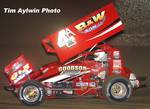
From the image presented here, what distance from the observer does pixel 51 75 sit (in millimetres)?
12141

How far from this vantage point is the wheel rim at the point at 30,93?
464 inches

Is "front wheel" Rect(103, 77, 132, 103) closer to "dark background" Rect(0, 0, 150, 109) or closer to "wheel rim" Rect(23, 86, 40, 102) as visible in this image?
"wheel rim" Rect(23, 86, 40, 102)

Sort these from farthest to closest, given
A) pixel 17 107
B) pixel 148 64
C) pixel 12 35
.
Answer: pixel 12 35 → pixel 148 64 → pixel 17 107

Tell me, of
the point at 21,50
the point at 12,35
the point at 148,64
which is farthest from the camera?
the point at 12,35

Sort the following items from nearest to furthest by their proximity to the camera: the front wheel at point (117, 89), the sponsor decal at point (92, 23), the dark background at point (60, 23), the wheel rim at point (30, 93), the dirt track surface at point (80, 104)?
1. the dirt track surface at point (80, 104)
2. the wheel rim at point (30, 93)
3. the front wheel at point (117, 89)
4. the sponsor decal at point (92, 23)
5. the dark background at point (60, 23)

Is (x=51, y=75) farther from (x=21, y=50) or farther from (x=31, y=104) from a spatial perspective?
(x=21, y=50)

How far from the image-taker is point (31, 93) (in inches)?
464

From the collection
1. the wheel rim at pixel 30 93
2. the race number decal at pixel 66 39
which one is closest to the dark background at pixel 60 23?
the race number decal at pixel 66 39

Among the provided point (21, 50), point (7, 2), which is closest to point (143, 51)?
point (21, 50)

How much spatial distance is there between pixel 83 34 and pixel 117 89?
60.3 inches

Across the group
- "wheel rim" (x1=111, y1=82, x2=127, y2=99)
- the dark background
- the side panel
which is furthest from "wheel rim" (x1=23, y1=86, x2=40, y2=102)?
the dark background

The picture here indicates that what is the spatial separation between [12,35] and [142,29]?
5407mm

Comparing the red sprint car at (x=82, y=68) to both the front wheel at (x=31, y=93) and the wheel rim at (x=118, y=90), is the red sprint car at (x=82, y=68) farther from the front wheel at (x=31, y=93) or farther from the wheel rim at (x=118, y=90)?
the front wheel at (x=31, y=93)

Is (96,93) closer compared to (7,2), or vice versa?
(96,93)
